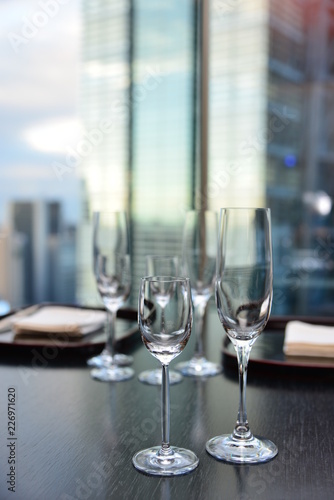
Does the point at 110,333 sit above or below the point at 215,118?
below

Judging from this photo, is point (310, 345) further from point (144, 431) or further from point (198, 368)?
point (144, 431)

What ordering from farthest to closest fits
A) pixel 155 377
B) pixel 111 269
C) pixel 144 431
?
1. pixel 111 269
2. pixel 155 377
3. pixel 144 431

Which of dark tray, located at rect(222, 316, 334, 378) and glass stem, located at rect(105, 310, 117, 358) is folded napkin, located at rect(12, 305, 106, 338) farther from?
dark tray, located at rect(222, 316, 334, 378)

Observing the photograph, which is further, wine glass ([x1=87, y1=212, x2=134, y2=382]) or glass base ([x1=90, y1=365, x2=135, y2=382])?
wine glass ([x1=87, y1=212, x2=134, y2=382])

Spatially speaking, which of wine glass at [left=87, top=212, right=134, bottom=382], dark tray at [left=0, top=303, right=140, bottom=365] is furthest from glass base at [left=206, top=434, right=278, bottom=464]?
dark tray at [left=0, top=303, right=140, bottom=365]

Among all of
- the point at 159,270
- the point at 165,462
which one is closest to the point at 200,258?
the point at 159,270

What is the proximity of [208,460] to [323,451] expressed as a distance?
0.15m

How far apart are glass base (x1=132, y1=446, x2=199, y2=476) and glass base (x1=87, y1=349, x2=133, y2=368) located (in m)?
0.39

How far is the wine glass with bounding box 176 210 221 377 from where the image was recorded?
112 centimetres

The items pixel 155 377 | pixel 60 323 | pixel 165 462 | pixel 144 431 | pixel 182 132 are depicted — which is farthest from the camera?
pixel 182 132

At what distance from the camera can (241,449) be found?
0.69 m

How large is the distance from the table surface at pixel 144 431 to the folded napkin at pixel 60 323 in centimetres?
10

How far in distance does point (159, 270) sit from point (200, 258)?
151 mm

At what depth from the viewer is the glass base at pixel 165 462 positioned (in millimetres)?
633
